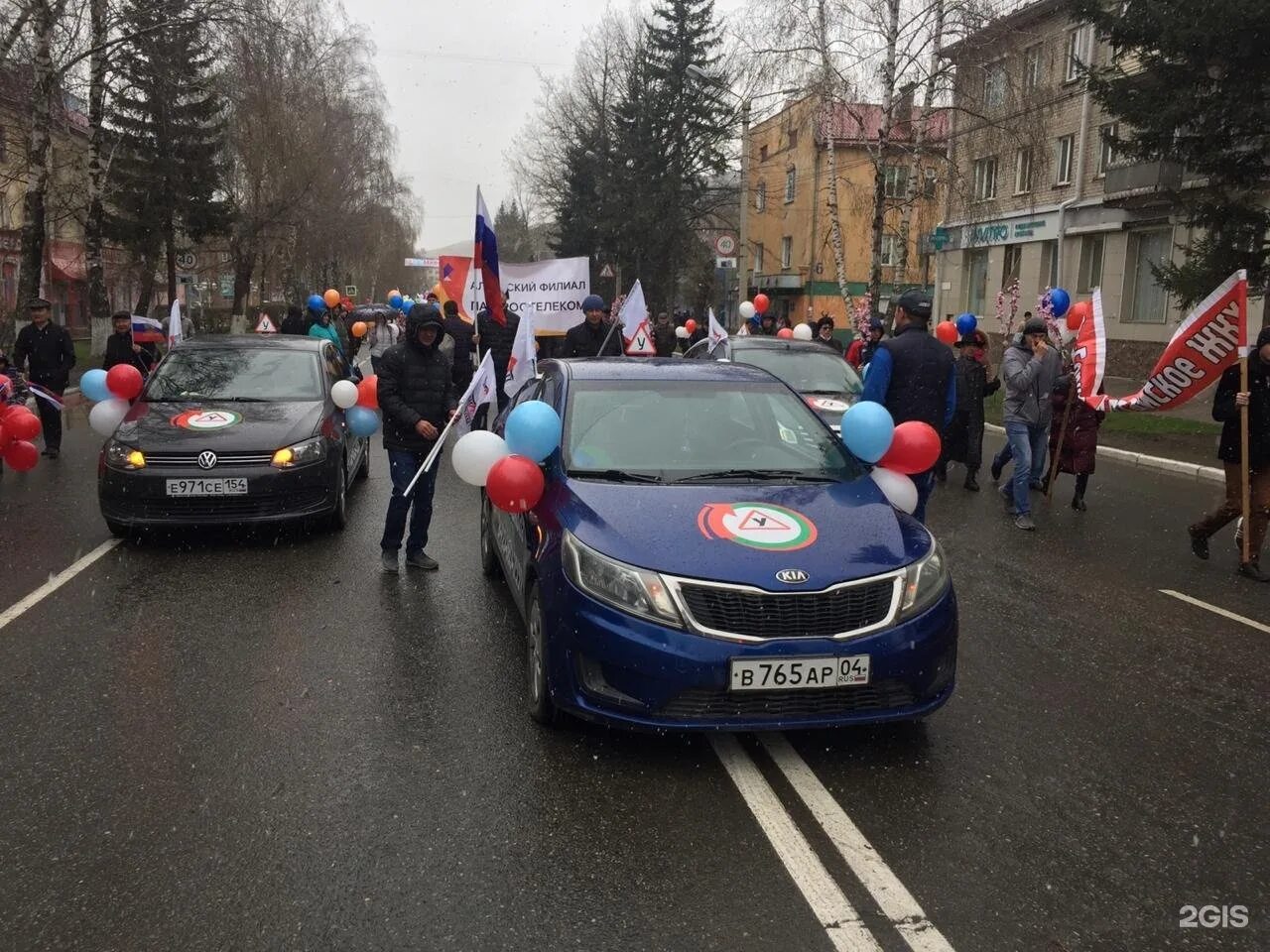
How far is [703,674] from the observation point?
12.5ft

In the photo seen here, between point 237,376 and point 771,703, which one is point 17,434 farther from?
point 771,703

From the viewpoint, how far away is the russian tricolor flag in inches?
380

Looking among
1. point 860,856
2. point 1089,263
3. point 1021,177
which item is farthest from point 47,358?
point 1021,177

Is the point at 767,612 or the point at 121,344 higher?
the point at 121,344

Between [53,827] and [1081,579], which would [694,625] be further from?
[1081,579]

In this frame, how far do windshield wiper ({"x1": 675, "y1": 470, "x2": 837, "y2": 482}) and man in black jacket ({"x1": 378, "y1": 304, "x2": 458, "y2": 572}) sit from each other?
2584mm

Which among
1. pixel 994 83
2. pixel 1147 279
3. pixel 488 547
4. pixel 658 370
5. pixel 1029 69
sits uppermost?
pixel 1029 69

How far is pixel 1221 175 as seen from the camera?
47.3 ft

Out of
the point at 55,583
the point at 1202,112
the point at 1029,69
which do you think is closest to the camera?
the point at 55,583

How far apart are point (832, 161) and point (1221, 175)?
12.0 meters

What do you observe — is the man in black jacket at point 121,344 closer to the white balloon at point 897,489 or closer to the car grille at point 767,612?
the white balloon at point 897,489

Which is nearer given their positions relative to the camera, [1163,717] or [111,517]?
[1163,717]

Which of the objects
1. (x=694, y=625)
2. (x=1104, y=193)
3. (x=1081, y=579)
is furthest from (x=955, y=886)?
(x=1104, y=193)

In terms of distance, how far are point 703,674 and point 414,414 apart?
12.2 ft
